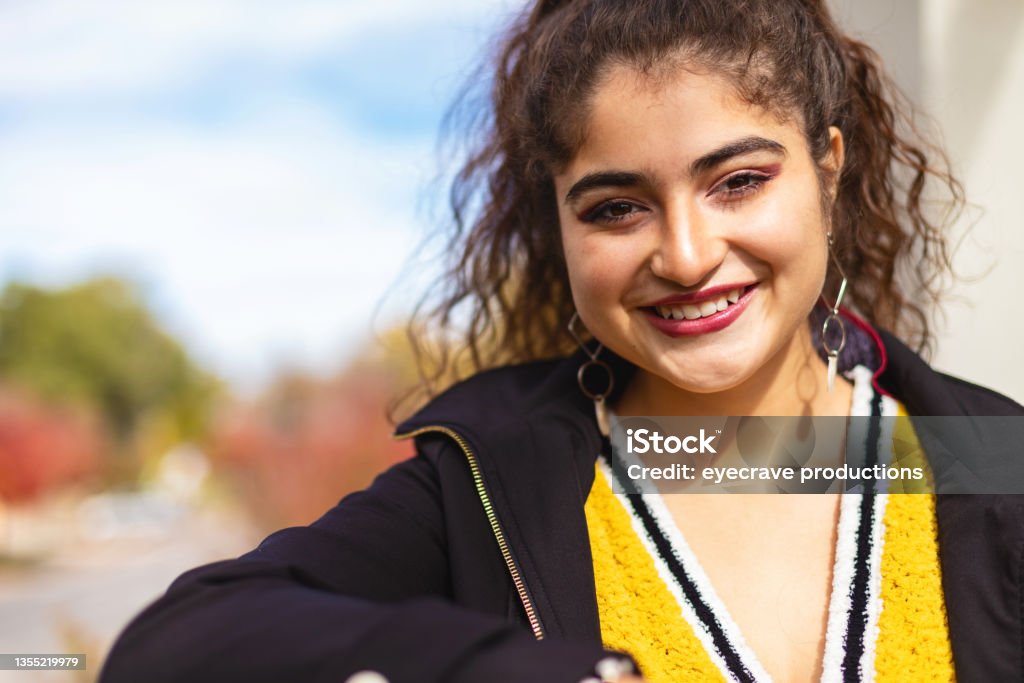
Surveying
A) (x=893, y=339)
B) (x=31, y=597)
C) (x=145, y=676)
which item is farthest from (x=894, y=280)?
(x=31, y=597)

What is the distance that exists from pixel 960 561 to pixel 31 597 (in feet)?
40.1

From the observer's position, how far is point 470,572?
164 centimetres

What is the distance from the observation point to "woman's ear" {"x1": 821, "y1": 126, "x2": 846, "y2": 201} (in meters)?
1.76

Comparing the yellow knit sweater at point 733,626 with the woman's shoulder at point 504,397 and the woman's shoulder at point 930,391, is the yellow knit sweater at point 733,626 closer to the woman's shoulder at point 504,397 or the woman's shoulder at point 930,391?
the woman's shoulder at point 930,391

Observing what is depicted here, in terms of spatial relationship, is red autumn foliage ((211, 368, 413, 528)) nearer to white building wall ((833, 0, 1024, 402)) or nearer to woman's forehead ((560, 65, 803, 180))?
white building wall ((833, 0, 1024, 402))

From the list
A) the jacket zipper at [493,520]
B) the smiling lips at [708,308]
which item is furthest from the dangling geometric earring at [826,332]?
the jacket zipper at [493,520]

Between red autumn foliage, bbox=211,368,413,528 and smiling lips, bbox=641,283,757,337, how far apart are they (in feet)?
12.0

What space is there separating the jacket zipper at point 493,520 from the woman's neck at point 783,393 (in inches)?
16.1

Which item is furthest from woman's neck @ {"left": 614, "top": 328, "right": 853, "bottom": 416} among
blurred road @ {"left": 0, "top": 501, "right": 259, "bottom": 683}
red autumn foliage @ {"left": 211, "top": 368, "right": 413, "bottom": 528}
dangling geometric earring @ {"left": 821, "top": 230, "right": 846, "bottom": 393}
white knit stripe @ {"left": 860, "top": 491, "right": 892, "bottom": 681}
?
red autumn foliage @ {"left": 211, "top": 368, "right": 413, "bottom": 528}

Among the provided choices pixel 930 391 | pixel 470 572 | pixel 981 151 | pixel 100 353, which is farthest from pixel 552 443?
pixel 100 353

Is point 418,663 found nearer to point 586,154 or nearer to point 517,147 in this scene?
point 586,154

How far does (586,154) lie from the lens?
64.9 inches

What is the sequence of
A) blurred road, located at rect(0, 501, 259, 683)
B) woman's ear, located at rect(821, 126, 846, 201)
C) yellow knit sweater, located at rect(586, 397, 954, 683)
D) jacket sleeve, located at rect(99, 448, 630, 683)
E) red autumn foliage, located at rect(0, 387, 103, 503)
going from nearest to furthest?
jacket sleeve, located at rect(99, 448, 630, 683)
yellow knit sweater, located at rect(586, 397, 954, 683)
woman's ear, located at rect(821, 126, 846, 201)
blurred road, located at rect(0, 501, 259, 683)
red autumn foliage, located at rect(0, 387, 103, 503)

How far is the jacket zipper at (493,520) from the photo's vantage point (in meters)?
1.57
